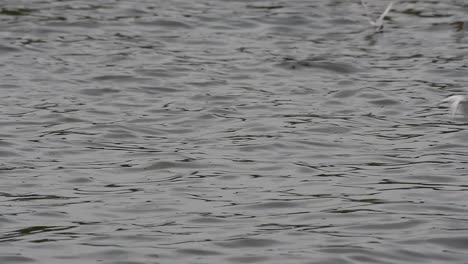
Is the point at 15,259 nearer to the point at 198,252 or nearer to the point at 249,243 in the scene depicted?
the point at 198,252

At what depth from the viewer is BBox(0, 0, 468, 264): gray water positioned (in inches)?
275

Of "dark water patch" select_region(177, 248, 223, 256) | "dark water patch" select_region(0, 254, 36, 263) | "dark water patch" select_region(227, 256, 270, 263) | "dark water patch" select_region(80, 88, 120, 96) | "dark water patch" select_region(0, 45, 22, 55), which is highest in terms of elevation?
"dark water patch" select_region(0, 254, 36, 263)

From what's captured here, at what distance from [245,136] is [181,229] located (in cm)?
248

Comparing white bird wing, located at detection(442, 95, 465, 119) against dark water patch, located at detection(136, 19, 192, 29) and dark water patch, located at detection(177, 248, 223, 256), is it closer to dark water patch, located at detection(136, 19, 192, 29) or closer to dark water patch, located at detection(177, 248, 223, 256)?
dark water patch, located at detection(177, 248, 223, 256)

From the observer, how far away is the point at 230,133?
9.62 metres

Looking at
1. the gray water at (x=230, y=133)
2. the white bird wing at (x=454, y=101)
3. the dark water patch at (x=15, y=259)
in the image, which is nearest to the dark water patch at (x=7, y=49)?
the gray water at (x=230, y=133)

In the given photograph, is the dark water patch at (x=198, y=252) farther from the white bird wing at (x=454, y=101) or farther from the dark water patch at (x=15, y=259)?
the white bird wing at (x=454, y=101)

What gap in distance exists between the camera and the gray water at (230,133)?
6984 millimetres

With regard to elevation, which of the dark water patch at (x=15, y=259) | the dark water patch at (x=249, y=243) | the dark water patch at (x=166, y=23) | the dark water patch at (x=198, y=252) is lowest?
the dark water patch at (x=166, y=23)

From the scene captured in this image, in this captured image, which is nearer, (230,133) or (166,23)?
(230,133)

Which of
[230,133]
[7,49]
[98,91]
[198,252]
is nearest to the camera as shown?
[198,252]

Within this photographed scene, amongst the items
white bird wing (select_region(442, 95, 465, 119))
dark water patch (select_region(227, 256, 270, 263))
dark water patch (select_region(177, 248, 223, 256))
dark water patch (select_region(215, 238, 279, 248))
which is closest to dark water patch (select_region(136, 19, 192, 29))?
white bird wing (select_region(442, 95, 465, 119))

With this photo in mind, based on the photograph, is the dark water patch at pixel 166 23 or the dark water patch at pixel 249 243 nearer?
the dark water patch at pixel 249 243

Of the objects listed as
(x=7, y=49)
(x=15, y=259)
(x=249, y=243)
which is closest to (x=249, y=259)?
(x=249, y=243)
